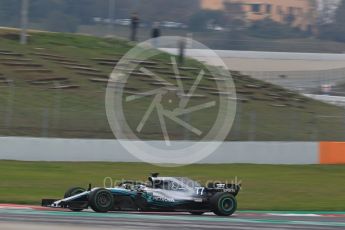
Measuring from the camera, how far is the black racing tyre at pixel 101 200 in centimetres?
1831

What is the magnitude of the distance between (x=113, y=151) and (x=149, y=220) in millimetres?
12192

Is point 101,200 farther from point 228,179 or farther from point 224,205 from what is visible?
point 228,179

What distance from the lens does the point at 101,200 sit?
60.5ft

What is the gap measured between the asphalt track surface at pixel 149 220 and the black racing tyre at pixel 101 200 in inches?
6.2

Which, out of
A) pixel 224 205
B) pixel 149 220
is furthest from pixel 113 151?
pixel 149 220

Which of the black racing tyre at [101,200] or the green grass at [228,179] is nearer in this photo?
the black racing tyre at [101,200]

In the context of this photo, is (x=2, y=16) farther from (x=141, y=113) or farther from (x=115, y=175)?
(x=115, y=175)

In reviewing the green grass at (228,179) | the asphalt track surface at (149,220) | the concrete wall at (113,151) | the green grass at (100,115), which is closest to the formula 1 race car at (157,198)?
the asphalt track surface at (149,220)

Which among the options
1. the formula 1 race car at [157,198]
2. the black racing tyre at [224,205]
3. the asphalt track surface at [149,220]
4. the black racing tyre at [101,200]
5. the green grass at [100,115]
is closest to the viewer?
the asphalt track surface at [149,220]

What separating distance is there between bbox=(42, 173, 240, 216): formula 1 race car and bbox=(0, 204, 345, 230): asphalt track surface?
0.19 meters

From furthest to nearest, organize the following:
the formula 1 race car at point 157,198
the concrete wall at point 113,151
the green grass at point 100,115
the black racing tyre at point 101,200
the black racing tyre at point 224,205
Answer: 1. the green grass at point 100,115
2. the concrete wall at point 113,151
3. the black racing tyre at point 224,205
4. the formula 1 race car at point 157,198
5. the black racing tyre at point 101,200

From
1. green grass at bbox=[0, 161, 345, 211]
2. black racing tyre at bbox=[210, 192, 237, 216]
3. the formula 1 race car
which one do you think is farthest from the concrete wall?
black racing tyre at bbox=[210, 192, 237, 216]

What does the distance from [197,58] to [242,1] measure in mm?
16024

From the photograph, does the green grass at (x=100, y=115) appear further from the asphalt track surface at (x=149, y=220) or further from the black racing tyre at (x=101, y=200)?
the black racing tyre at (x=101, y=200)
